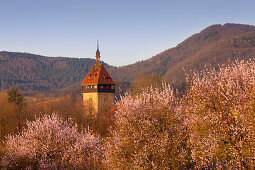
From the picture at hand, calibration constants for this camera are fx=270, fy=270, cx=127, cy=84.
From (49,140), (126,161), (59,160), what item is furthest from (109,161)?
(49,140)

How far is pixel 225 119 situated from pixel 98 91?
5869cm

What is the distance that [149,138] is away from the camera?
22625 millimetres

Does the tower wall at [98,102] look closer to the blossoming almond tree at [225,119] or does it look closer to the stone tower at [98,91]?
the stone tower at [98,91]

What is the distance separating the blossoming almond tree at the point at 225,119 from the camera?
20.0m

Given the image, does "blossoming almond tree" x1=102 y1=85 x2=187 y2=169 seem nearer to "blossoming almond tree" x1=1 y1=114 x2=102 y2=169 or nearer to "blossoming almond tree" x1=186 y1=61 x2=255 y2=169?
"blossoming almond tree" x1=186 y1=61 x2=255 y2=169

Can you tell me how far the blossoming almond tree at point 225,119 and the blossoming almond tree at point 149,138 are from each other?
5.09 feet

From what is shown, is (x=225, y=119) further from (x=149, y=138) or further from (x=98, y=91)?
(x=98, y=91)

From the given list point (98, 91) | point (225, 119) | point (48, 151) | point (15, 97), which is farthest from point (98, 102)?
point (225, 119)

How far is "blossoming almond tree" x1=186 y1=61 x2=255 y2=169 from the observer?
19969mm

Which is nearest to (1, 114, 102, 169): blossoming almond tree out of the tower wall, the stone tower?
the tower wall

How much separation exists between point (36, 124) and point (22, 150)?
3.97 metres

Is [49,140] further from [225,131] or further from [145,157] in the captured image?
[225,131]

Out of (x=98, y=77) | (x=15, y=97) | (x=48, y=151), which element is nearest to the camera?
(x=48, y=151)

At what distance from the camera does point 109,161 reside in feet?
79.7
